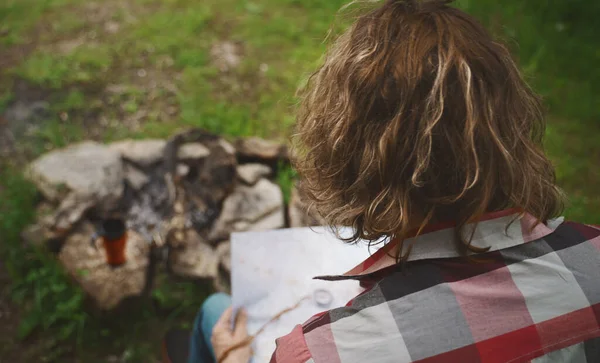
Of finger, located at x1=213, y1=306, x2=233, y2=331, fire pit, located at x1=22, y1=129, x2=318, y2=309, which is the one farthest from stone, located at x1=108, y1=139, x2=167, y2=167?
finger, located at x1=213, y1=306, x2=233, y2=331

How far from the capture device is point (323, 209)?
1.16m

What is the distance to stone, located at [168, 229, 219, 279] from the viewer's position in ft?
7.82

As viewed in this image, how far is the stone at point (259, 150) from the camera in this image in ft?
9.19

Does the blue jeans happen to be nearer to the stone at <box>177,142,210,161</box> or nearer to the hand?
the hand

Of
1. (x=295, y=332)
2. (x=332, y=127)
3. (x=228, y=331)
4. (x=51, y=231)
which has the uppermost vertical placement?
(x=332, y=127)

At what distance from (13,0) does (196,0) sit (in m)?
1.42

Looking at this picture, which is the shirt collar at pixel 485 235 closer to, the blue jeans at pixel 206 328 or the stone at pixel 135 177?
the blue jeans at pixel 206 328

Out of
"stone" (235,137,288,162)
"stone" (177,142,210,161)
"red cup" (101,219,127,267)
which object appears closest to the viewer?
"red cup" (101,219,127,267)

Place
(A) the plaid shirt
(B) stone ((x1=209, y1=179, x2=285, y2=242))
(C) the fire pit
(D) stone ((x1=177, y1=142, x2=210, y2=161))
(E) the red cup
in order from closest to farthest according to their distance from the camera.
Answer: (A) the plaid shirt, (E) the red cup, (C) the fire pit, (B) stone ((x1=209, y1=179, x2=285, y2=242)), (D) stone ((x1=177, y1=142, x2=210, y2=161))

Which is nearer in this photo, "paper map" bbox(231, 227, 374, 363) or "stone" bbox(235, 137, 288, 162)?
"paper map" bbox(231, 227, 374, 363)

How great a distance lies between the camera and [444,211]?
101 centimetres

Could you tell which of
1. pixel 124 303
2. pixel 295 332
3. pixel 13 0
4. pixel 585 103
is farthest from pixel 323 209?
pixel 13 0

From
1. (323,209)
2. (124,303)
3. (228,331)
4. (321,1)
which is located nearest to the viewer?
(323,209)

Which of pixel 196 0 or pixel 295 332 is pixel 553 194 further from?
pixel 196 0
